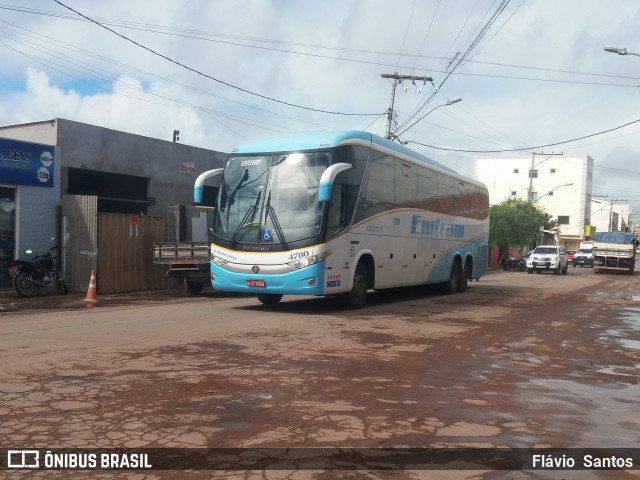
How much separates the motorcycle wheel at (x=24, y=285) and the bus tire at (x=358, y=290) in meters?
8.13

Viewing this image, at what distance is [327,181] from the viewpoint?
11.3 meters

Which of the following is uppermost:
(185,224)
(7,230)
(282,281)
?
(185,224)

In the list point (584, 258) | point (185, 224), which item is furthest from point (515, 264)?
point (185, 224)

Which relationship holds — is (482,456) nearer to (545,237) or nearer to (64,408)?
(64,408)

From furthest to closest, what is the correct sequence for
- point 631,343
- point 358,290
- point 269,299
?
point 269,299 → point 358,290 → point 631,343

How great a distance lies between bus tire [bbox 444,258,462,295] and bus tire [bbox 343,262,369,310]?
21.7 ft

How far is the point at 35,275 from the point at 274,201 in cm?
743

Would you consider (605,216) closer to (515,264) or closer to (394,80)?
(515,264)

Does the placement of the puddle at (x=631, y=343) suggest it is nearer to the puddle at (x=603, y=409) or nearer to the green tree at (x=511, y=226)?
the puddle at (x=603, y=409)

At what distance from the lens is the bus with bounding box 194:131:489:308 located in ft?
38.9

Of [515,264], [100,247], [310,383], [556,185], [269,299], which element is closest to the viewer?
[310,383]

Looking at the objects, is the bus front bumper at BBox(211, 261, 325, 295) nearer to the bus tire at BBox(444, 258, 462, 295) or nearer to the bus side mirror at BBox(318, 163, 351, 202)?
the bus side mirror at BBox(318, 163, 351, 202)

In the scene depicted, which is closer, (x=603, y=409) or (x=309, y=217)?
(x=603, y=409)

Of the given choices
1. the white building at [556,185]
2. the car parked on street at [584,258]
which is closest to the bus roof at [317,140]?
the car parked on street at [584,258]
